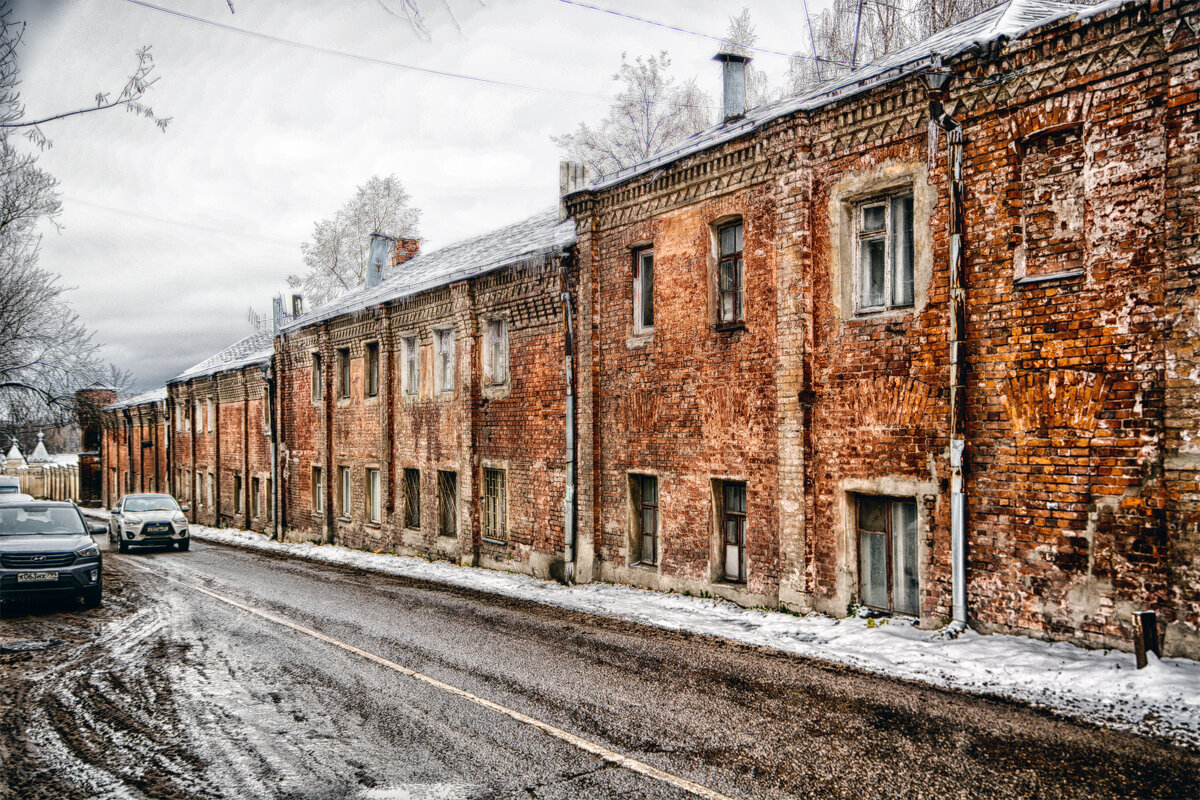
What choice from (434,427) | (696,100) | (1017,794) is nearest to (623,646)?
(1017,794)

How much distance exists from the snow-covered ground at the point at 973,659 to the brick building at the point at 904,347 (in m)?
0.30

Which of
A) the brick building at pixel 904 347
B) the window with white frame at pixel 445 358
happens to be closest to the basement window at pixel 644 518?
the brick building at pixel 904 347

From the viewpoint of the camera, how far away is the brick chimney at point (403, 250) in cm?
2925

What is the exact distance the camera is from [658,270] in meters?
13.0

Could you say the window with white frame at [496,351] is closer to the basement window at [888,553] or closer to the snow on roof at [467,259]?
the snow on roof at [467,259]

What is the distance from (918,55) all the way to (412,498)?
14993 millimetres

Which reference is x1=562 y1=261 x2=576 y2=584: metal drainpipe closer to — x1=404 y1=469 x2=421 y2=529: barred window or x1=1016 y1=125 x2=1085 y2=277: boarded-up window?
x1=404 y1=469 x2=421 y2=529: barred window

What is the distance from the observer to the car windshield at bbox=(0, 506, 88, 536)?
12.6 meters

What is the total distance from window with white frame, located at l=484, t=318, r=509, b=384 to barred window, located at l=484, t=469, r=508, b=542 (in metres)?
2.01

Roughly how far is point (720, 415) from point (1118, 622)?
558 cm

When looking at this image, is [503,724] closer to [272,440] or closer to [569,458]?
[569,458]

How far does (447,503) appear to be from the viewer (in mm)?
18797

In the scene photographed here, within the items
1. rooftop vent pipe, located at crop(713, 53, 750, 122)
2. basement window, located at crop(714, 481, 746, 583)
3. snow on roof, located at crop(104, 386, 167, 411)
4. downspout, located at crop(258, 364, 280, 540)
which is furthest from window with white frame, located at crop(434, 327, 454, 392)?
snow on roof, located at crop(104, 386, 167, 411)

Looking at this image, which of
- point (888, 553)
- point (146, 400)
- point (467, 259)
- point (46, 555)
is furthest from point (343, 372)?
point (146, 400)
